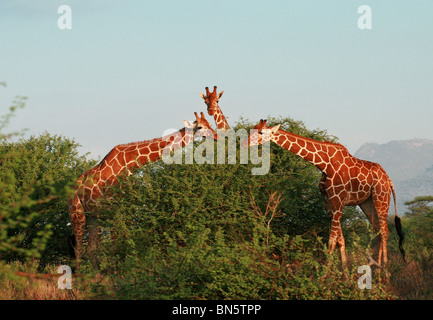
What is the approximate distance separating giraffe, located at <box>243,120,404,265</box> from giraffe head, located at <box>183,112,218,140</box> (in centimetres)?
120

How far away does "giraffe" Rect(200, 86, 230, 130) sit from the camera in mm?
Result: 17247

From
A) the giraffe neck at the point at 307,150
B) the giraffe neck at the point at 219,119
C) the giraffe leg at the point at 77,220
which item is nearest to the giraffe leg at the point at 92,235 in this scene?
the giraffe leg at the point at 77,220

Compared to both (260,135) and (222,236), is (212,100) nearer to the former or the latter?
(260,135)

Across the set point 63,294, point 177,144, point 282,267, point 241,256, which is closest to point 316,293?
point 282,267

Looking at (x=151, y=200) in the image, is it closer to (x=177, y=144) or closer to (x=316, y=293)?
(x=177, y=144)

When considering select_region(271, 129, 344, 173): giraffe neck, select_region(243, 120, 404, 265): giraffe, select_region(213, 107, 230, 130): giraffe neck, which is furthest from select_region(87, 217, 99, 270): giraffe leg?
select_region(271, 129, 344, 173): giraffe neck

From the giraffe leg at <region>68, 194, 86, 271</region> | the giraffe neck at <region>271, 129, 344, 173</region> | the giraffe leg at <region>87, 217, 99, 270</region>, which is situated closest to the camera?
the giraffe neck at <region>271, 129, 344, 173</region>

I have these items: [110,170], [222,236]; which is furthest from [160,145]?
[222,236]

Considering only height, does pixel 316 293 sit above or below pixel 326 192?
below

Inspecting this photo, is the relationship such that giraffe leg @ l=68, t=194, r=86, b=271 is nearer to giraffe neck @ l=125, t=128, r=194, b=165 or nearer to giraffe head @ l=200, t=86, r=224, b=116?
giraffe neck @ l=125, t=128, r=194, b=165

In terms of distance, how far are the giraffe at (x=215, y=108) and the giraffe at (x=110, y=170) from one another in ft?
5.88

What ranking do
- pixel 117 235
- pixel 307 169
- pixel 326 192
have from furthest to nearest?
1. pixel 307 169
2. pixel 326 192
3. pixel 117 235

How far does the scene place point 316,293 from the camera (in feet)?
33.3
